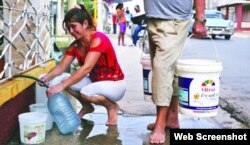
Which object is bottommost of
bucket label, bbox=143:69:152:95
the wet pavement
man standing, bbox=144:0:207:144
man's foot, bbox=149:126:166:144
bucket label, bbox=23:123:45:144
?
the wet pavement

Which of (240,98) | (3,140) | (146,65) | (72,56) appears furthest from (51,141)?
(240,98)

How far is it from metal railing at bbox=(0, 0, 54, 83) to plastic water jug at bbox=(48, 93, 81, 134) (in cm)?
49

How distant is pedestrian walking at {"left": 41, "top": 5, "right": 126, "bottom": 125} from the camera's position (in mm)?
3904

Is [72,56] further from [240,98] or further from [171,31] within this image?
[240,98]

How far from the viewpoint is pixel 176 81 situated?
3934 mm

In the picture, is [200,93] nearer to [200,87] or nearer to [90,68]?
[200,87]

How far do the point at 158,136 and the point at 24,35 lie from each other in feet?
7.02

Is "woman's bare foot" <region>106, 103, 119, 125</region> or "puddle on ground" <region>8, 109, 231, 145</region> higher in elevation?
"woman's bare foot" <region>106, 103, 119, 125</region>

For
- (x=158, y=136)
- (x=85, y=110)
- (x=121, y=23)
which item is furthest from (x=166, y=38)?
(x=121, y=23)

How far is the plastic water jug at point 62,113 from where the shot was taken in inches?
152

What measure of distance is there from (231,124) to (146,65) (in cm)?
115

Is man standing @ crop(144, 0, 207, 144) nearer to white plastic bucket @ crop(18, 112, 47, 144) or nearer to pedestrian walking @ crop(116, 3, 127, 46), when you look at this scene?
white plastic bucket @ crop(18, 112, 47, 144)

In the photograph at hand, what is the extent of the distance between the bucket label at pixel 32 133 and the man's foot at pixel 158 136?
99 centimetres

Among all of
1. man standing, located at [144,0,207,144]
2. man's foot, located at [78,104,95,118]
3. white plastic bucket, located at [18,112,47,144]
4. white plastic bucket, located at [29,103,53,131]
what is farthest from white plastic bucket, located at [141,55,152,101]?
white plastic bucket, located at [18,112,47,144]
